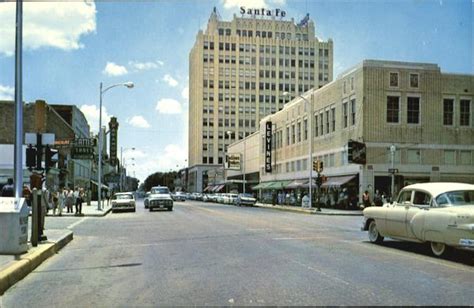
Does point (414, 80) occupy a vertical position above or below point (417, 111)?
above

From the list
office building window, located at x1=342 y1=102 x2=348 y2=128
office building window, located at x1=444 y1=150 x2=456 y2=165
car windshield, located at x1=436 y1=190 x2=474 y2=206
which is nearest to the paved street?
car windshield, located at x1=436 y1=190 x2=474 y2=206

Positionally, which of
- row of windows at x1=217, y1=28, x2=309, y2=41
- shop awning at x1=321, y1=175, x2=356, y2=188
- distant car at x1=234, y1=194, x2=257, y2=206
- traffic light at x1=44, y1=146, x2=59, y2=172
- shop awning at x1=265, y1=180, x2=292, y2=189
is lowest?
distant car at x1=234, y1=194, x2=257, y2=206

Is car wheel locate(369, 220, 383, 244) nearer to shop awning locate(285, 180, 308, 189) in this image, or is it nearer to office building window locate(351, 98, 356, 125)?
office building window locate(351, 98, 356, 125)

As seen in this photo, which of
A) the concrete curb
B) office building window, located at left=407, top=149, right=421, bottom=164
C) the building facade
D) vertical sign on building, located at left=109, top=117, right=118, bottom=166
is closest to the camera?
the concrete curb

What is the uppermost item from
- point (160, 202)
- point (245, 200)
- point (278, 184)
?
point (278, 184)

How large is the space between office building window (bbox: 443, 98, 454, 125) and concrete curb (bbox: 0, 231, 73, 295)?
41.3m

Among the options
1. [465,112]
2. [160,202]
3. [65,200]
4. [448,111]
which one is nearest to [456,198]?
[65,200]

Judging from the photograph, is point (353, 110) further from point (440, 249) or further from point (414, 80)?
point (440, 249)

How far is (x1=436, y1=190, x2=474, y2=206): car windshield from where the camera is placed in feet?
45.0

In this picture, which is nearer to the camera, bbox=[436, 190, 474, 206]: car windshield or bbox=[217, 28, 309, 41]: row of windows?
bbox=[436, 190, 474, 206]: car windshield

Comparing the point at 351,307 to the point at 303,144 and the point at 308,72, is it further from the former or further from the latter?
the point at 308,72

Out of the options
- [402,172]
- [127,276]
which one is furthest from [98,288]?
[402,172]

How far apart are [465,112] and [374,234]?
37844 mm

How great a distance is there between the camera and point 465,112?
50.6 metres
